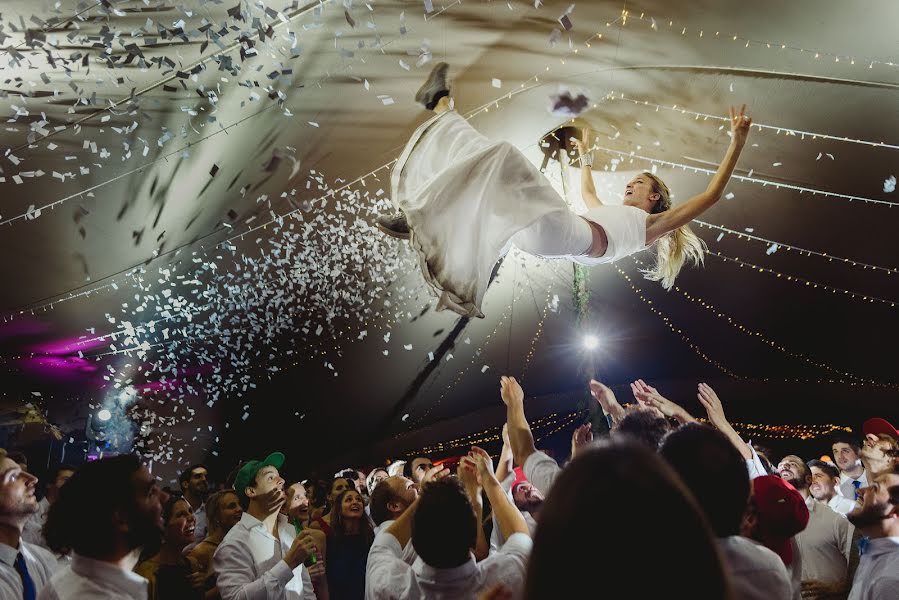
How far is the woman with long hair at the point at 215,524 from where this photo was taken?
11.4 ft

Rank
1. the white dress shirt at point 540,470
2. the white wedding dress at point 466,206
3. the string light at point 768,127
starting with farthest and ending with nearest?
the string light at point 768,127 → the white wedding dress at point 466,206 → the white dress shirt at point 540,470

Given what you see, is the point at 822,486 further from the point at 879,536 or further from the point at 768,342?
the point at 768,342

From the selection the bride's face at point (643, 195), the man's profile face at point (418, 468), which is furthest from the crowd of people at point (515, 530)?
the bride's face at point (643, 195)

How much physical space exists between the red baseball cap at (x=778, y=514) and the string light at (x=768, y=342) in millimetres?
5074

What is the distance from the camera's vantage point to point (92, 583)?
199 cm

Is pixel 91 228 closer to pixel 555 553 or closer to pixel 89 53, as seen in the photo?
pixel 89 53

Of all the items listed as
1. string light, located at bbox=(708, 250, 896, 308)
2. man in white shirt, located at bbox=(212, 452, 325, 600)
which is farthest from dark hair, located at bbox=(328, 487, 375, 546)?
string light, located at bbox=(708, 250, 896, 308)

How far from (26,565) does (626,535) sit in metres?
2.47

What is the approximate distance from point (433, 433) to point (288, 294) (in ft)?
21.5

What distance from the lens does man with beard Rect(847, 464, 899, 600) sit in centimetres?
238

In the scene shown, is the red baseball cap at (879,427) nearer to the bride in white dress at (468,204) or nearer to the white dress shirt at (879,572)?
the white dress shirt at (879,572)

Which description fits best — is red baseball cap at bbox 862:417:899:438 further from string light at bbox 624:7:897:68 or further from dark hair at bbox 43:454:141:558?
dark hair at bbox 43:454:141:558

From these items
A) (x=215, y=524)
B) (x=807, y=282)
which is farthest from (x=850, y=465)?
(x=215, y=524)

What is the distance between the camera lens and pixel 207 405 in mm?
12297
